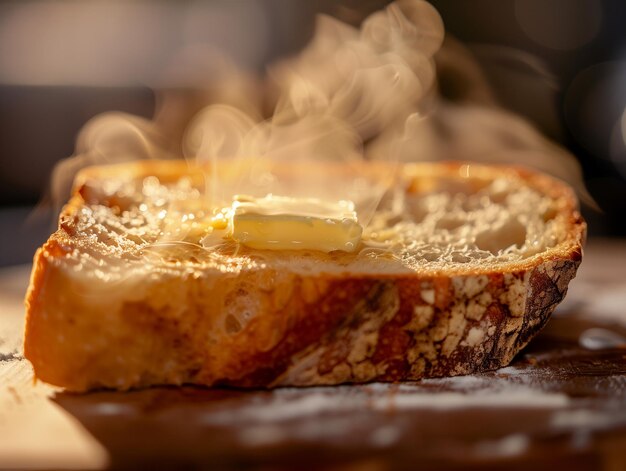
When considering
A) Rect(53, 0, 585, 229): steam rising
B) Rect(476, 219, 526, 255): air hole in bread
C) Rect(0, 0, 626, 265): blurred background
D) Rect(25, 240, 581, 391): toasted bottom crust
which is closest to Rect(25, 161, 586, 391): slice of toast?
Rect(25, 240, 581, 391): toasted bottom crust

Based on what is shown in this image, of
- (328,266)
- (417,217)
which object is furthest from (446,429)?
(417,217)

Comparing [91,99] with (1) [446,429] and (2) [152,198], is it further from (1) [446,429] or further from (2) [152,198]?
(1) [446,429]

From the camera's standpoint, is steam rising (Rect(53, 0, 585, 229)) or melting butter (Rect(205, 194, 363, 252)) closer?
melting butter (Rect(205, 194, 363, 252))

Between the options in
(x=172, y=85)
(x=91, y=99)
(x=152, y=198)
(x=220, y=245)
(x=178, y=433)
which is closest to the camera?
(x=178, y=433)

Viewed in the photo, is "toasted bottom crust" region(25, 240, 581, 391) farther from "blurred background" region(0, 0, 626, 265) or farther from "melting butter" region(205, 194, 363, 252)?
"blurred background" region(0, 0, 626, 265)

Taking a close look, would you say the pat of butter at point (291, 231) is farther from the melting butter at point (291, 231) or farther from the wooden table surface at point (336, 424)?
the wooden table surface at point (336, 424)

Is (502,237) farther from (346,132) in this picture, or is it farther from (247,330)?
(346,132)
